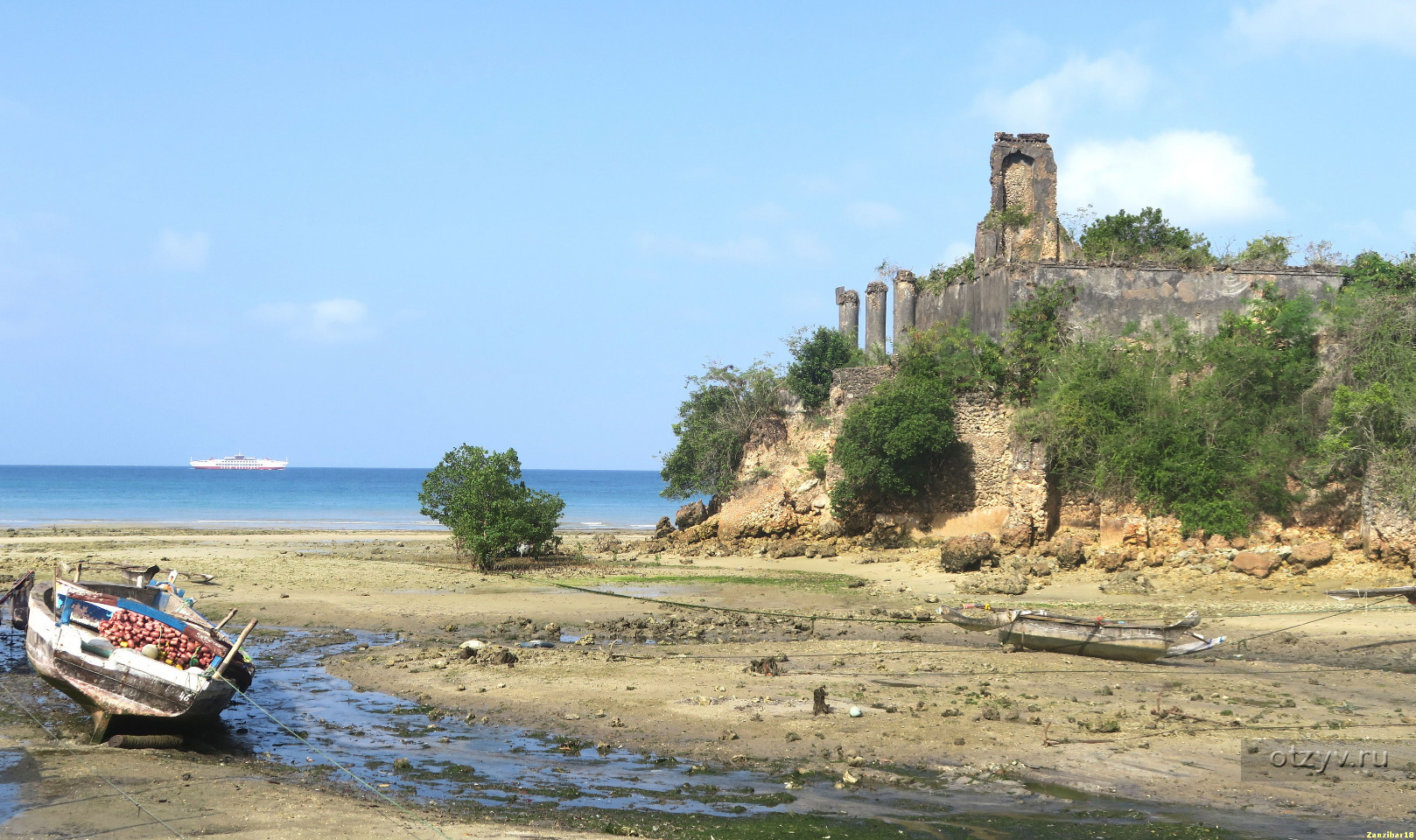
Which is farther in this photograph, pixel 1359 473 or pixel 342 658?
pixel 1359 473

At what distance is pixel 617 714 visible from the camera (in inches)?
444

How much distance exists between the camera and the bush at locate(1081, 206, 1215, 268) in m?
26.4

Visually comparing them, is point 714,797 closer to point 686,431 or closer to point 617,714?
point 617,714

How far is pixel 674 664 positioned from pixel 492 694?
2.67 meters

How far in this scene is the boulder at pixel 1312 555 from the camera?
1964cm

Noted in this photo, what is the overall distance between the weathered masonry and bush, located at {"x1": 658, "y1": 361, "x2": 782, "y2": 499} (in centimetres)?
492

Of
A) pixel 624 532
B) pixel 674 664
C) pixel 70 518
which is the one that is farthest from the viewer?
pixel 70 518

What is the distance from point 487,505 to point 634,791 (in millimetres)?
19006

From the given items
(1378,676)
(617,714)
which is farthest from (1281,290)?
(617,714)

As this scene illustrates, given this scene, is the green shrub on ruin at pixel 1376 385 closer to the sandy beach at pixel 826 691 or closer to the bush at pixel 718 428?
the sandy beach at pixel 826 691

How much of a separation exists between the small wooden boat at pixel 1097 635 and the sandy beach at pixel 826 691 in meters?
0.20

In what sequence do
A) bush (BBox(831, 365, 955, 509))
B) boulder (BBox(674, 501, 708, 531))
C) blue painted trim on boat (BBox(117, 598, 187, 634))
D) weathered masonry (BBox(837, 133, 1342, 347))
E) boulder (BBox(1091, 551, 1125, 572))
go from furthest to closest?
1. boulder (BBox(674, 501, 708, 531))
2. bush (BBox(831, 365, 955, 509))
3. weathered masonry (BBox(837, 133, 1342, 347))
4. boulder (BBox(1091, 551, 1125, 572))
5. blue painted trim on boat (BBox(117, 598, 187, 634))

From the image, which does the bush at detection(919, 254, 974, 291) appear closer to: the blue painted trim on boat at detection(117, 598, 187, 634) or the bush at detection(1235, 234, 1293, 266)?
the bush at detection(1235, 234, 1293, 266)

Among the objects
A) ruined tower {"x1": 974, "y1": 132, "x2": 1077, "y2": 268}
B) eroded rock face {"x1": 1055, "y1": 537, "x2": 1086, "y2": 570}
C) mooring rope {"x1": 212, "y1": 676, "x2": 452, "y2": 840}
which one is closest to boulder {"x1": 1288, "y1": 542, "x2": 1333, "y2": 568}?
eroded rock face {"x1": 1055, "y1": 537, "x2": 1086, "y2": 570}
